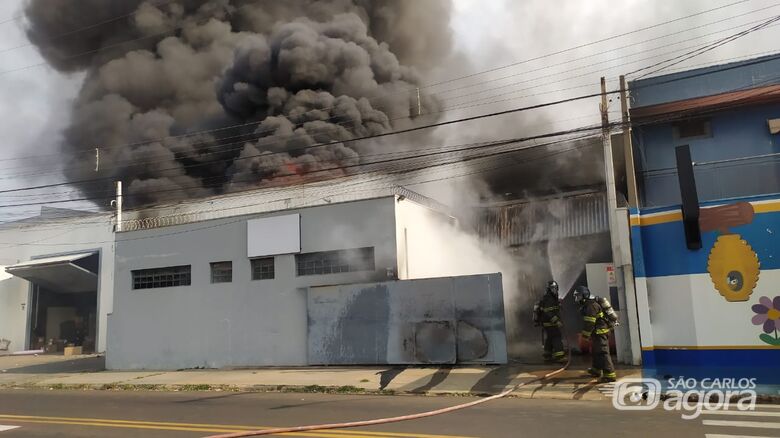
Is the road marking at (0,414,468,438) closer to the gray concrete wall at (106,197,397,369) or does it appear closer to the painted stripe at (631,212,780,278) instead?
the gray concrete wall at (106,197,397,369)

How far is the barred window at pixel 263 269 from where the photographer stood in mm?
14323

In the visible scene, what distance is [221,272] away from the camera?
14992 millimetres

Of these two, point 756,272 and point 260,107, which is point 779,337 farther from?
point 260,107

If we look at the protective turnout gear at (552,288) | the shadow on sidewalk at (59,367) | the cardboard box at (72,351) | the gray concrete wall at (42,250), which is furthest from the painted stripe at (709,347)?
the cardboard box at (72,351)

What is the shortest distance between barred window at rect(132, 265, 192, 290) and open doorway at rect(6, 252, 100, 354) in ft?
30.2

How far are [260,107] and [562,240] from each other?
66.5 ft

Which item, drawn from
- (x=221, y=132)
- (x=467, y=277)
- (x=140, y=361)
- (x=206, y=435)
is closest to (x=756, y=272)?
(x=467, y=277)

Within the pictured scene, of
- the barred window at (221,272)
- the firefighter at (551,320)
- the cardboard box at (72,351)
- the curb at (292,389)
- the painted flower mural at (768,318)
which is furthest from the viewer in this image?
the cardboard box at (72,351)

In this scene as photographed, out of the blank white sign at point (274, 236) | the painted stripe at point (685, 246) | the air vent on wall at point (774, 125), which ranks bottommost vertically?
the painted stripe at point (685, 246)

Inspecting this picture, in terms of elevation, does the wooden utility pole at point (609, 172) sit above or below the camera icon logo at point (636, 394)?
above

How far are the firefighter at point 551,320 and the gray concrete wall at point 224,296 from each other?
3.66m

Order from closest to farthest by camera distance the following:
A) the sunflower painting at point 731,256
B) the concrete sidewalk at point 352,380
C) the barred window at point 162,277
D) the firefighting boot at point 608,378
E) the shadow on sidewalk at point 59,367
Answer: the firefighting boot at point 608,378 < the concrete sidewalk at point 352,380 < the sunflower painting at point 731,256 < the barred window at point 162,277 < the shadow on sidewalk at point 59,367

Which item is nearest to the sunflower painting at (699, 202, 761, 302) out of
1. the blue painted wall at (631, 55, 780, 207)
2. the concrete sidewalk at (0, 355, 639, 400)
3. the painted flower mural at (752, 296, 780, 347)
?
the painted flower mural at (752, 296, 780, 347)

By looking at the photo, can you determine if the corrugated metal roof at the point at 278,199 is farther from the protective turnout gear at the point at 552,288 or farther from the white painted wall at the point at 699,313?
the white painted wall at the point at 699,313
